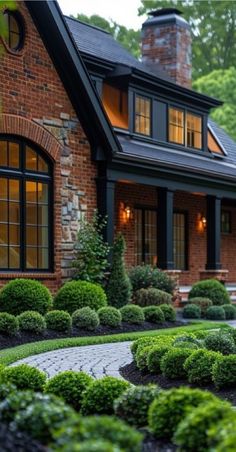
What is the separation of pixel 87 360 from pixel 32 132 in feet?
19.1

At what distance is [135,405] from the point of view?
16.8 ft

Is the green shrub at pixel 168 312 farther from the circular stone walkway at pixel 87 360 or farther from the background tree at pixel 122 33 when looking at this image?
the background tree at pixel 122 33

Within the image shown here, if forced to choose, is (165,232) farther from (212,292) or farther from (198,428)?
(198,428)

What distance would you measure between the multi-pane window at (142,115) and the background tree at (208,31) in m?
25.2

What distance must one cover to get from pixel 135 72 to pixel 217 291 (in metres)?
5.24

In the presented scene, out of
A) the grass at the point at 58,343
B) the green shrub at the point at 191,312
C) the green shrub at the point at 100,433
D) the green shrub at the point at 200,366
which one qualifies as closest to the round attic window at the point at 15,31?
the grass at the point at 58,343

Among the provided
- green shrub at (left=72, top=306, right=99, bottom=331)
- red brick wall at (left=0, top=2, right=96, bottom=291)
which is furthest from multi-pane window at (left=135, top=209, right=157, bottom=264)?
green shrub at (left=72, top=306, right=99, bottom=331)

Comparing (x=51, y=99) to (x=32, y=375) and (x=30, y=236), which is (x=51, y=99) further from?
(x=32, y=375)

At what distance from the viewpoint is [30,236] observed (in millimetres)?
14602

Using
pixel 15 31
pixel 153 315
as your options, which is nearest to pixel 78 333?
pixel 153 315

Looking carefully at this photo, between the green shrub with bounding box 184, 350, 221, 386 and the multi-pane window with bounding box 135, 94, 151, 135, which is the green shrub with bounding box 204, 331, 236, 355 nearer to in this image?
the green shrub with bounding box 184, 350, 221, 386

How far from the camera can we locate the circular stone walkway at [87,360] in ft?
29.1

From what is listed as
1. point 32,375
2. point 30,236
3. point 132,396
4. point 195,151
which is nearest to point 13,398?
point 132,396

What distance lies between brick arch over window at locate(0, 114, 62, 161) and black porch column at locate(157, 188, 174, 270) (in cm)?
418
